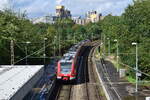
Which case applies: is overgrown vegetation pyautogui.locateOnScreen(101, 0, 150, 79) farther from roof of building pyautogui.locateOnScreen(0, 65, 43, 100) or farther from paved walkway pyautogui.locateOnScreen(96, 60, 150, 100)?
roof of building pyautogui.locateOnScreen(0, 65, 43, 100)

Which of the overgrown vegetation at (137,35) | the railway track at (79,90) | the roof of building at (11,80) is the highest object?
the overgrown vegetation at (137,35)

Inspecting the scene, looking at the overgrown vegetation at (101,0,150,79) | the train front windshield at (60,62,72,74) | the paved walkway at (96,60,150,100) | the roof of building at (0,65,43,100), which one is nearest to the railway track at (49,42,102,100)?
the paved walkway at (96,60,150,100)

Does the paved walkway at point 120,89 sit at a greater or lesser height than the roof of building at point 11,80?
lesser

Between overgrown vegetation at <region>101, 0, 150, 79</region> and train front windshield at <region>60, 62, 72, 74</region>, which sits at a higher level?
overgrown vegetation at <region>101, 0, 150, 79</region>

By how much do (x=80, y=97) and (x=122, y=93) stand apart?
5.02m

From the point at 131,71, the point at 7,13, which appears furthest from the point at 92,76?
the point at 7,13

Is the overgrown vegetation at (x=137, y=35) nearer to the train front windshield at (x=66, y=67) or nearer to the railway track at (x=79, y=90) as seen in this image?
the railway track at (x=79, y=90)

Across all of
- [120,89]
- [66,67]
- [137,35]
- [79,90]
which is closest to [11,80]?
[66,67]

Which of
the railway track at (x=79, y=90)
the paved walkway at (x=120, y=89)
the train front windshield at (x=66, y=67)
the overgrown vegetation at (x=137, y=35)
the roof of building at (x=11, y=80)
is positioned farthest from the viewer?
the overgrown vegetation at (x=137, y=35)

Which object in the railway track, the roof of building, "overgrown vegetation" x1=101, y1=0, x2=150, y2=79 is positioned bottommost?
the railway track

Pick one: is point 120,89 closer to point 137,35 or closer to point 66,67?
point 66,67

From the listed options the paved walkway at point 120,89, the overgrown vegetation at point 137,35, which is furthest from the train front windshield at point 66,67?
the overgrown vegetation at point 137,35

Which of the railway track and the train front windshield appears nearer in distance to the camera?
the railway track

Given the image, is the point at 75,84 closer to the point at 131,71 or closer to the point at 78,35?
the point at 131,71
